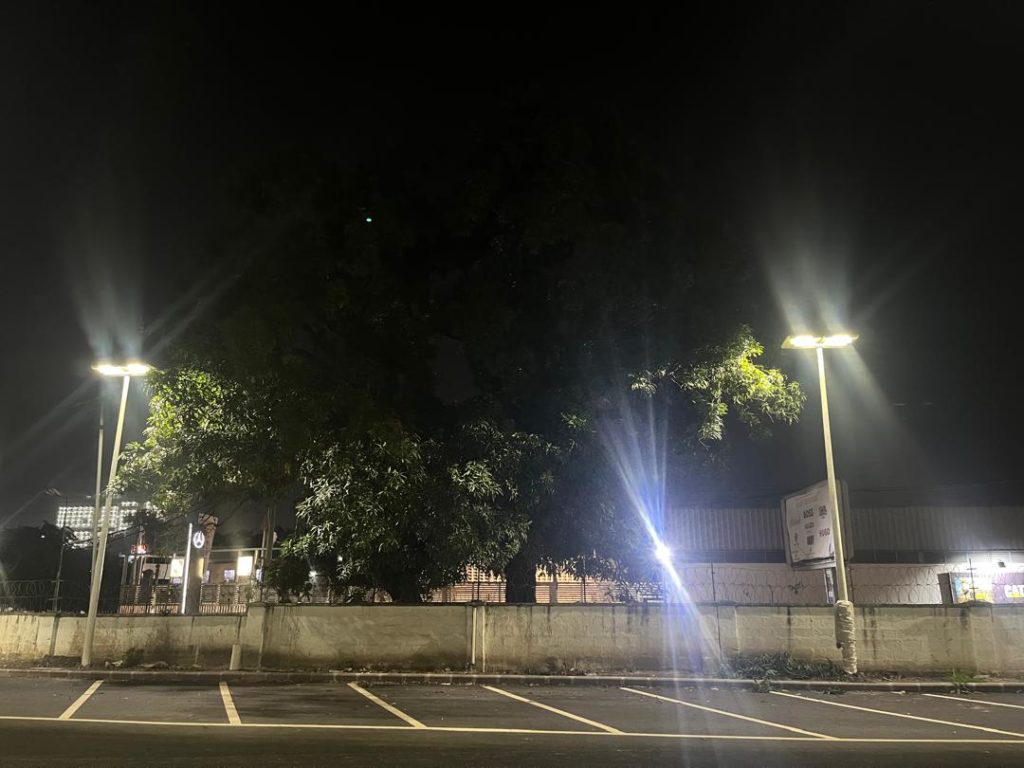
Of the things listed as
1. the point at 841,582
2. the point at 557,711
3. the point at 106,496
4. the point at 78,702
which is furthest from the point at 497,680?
the point at 106,496

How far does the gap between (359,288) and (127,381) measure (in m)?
5.94

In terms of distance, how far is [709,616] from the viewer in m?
16.0

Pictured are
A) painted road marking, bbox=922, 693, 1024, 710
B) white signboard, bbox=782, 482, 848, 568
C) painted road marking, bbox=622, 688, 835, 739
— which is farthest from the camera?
white signboard, bbox=782, 482, 848, 568

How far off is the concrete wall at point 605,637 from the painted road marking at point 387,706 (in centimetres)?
188

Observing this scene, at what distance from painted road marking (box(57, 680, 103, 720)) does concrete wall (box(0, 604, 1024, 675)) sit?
3002 mm

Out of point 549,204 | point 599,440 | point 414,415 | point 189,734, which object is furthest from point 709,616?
point 189,734

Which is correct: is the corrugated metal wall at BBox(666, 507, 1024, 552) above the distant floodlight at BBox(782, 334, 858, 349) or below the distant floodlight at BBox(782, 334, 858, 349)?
below

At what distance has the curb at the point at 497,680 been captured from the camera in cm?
1430

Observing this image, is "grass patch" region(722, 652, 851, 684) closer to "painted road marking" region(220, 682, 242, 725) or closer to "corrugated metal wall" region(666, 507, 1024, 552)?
"painted road marking" region(220, 682, 242, 725)

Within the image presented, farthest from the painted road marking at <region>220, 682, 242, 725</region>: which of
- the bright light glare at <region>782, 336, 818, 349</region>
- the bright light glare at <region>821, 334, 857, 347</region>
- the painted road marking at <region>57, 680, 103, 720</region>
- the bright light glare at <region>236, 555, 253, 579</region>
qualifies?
the bright light glare at <region>236, 555, 253, 579</region>

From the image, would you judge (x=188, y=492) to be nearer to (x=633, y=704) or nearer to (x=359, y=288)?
(x=359, y=288)

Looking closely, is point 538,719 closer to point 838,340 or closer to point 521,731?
point 521,731

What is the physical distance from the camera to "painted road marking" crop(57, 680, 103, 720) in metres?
9.92

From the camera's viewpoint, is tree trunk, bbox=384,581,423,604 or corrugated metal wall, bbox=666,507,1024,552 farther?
corrugated metal wall, bbox=666,507,1024,552
